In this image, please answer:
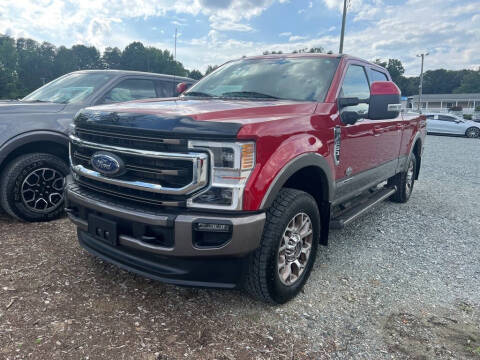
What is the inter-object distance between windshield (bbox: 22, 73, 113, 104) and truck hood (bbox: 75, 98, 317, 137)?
78.2 inches

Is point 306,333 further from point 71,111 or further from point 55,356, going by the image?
point 71,111

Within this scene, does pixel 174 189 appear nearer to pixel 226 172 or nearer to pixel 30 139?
pixel 226 172

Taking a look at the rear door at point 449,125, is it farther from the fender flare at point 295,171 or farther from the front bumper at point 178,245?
the front bumper at point 178,245

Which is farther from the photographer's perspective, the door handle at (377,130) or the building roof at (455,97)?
the building roof at (455,97)

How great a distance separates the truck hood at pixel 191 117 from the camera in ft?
7.06

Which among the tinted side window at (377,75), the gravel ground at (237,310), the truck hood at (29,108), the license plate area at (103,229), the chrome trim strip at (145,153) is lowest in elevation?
the gravel ground at (237,310)

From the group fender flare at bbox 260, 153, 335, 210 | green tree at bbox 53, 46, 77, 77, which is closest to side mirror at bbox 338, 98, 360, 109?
fender flare at bbox 260, 153, 335, 210

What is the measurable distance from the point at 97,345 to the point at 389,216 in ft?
13.9

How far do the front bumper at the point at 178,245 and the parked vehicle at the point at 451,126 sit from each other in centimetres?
2247

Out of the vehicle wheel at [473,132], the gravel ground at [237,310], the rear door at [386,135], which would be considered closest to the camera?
the gravel ground at [237,310]

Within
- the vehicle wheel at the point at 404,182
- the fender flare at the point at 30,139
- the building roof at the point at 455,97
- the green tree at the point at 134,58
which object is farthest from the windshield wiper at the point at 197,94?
the green tree at the point at 134,58

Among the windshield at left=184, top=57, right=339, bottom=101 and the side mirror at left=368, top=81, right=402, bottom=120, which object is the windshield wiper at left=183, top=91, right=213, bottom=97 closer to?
the windshield at left=184, top=57, right=339, bottom=101

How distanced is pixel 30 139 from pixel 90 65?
75623mm

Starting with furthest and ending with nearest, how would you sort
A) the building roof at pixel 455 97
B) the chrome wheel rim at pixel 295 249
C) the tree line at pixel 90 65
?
1. the building roof at pixel 455 97
2. the tree line at pixel 90 65
3. the chrome wheel rim at pixel 295 249
